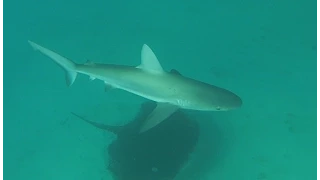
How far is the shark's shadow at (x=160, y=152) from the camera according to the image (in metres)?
4.97

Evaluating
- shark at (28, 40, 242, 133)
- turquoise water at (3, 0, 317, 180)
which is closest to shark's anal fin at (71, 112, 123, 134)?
turquoise water at (3, 0, 317, 180)

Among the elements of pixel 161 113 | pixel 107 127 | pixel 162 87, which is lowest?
pixel 107 127

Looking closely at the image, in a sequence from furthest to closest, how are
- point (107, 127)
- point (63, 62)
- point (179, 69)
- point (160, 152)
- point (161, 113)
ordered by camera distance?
point (179, 69) → point (107, 127) → point (160, 152) → point (63, 62) → point (161, 113)

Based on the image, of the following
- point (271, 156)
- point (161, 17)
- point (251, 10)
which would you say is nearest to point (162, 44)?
point (161, 17)

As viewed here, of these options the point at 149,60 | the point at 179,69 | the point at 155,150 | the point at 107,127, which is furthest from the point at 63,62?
the point at 179,69

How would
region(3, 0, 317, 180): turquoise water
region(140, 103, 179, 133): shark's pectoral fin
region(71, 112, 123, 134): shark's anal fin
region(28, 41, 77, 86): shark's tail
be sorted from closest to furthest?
1. region(140, 103, 179, 133): shark's pectoral fin
2. region(28, 41, 77, 86): shark's tail
3. region(3, 0, 317, 180): turquoise water
4. region(71, 112, 123, 134): shark's anal fin

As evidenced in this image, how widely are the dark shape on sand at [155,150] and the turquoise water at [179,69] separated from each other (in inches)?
5.8

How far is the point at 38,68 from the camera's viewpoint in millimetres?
6375

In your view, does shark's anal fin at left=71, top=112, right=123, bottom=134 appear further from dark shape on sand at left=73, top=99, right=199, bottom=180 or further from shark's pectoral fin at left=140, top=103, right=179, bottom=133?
shark's pectoral fin at left=140, top=103, right=179, bottom=133

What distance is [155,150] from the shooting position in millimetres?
5039

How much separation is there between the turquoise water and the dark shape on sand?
15 cm

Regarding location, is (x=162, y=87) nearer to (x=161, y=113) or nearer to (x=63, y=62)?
(x=161, y=113)

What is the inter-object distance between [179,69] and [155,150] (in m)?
1.47

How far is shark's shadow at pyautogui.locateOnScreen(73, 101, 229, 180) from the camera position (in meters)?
4.97
